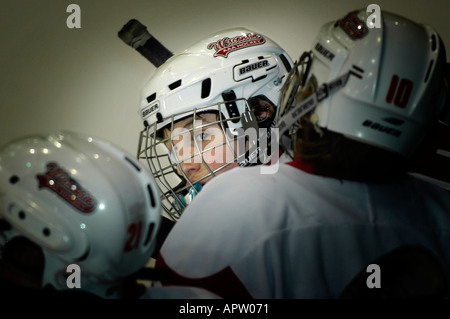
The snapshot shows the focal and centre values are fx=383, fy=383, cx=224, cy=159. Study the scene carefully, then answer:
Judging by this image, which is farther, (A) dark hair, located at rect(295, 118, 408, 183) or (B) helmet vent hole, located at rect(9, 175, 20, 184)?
(A) dark hair, located at rect(295, 118, 408, 183)

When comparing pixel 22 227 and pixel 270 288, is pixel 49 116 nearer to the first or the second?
pixel 22 227

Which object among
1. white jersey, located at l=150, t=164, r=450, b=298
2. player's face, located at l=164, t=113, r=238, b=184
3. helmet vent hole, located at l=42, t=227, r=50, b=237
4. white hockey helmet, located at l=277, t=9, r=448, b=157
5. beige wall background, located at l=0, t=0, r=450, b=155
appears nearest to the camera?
helmet vent hole, located at l=42, t=227, r=50, b=237

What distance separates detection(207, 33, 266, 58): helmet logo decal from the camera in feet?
4.77

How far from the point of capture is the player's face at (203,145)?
1402mm

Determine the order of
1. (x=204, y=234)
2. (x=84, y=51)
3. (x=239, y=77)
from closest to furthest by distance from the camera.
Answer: (x=204, y=234)
(x=239, y=77)
(x=84, y=51)

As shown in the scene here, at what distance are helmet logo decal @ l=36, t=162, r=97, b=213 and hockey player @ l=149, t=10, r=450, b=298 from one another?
0.24 meters

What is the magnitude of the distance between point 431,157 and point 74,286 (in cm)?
144

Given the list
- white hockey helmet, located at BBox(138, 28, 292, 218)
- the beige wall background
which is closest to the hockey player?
white hockey helmet, located at BBox(138, 28, 292, 218)

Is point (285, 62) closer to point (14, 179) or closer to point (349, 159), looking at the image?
point (349, 159)

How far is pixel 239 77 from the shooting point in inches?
55.6

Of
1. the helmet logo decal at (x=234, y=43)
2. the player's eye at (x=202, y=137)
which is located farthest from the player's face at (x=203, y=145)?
the helmet logo decal at (x=234, y=43)

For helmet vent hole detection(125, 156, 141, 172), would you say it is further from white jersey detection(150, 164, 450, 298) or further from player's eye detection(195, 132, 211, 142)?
player's eye detection(195, 132, 211, 142)

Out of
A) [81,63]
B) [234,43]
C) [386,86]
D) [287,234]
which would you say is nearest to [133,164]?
[287,234]
